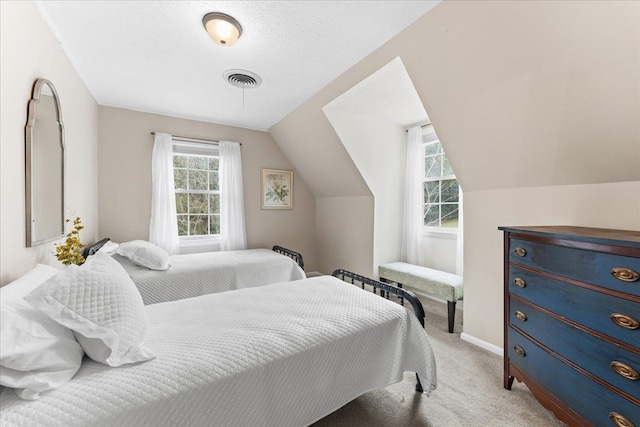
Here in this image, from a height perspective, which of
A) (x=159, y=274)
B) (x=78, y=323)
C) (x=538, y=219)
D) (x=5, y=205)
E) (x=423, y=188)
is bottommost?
(x=159, y=274)

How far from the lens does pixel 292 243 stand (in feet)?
15.2

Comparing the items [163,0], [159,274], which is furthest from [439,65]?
[159,274]

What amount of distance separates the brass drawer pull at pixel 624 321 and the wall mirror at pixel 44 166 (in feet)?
9.57

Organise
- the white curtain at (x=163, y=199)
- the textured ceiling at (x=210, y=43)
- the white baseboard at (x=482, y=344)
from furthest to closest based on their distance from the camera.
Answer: the white curtain at (x=163, y=199) < the white baseboard at (x=482, y=344) < the textured ceiling at (x=210, y=43)

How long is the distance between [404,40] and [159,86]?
7.98ft

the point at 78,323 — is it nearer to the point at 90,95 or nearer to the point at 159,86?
the point at 159,86

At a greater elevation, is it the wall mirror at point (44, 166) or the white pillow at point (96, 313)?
the wall mirror at point (44, 166)

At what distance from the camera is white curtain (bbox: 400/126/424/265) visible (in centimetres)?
367

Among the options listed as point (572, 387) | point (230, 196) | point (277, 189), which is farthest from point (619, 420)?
point (277, 189)

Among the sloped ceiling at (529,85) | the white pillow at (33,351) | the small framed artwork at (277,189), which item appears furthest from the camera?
the small framed artwork at (277,189)

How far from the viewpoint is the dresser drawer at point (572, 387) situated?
3.66 ft

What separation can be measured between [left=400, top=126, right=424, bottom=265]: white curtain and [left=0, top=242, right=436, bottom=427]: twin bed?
6.47 ft

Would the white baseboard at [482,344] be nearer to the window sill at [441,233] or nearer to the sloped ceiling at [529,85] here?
the window sill at [441,233]

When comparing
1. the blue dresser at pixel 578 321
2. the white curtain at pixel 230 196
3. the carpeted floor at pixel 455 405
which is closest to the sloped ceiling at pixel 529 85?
the blue dresser at pixel 578 321
